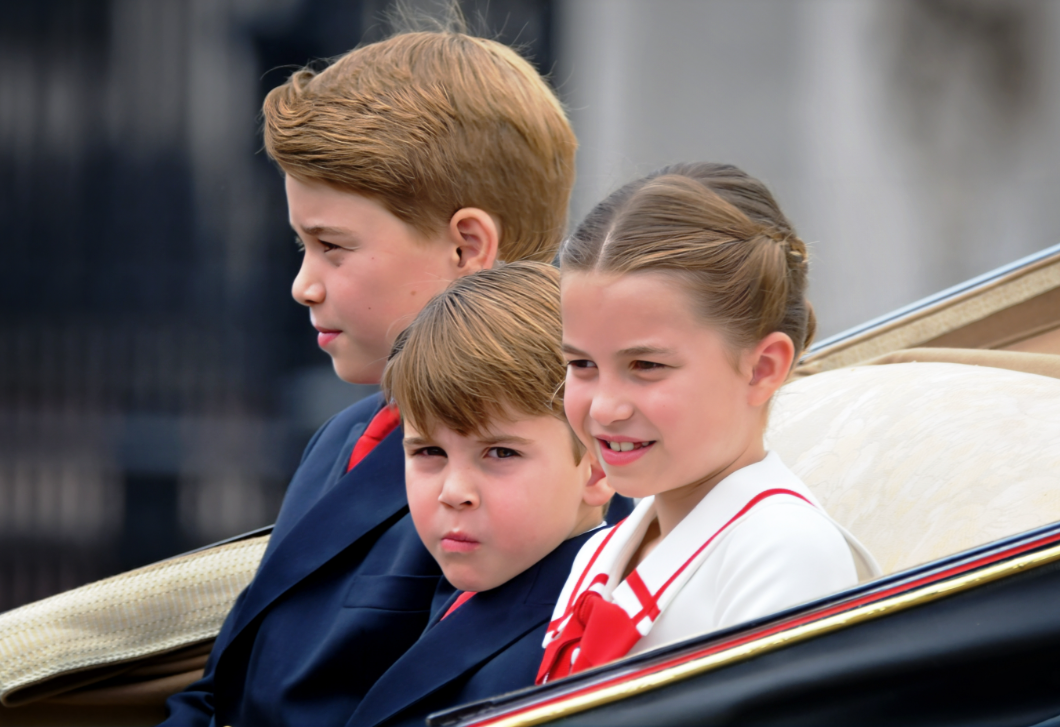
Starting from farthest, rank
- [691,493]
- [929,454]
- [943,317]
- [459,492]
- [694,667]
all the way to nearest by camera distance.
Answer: [943,317], [929,454], [459,492], [691,493], [694,667]

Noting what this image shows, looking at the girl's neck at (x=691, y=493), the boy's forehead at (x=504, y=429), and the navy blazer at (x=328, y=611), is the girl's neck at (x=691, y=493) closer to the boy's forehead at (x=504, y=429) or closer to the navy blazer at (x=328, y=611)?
the boy's forehead at (x=504, y=429)

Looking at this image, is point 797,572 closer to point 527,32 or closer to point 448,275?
point 448,275

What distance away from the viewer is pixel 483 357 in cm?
98

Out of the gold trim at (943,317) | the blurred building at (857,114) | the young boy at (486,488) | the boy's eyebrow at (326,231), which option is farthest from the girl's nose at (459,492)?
the blurred building at (857,114)

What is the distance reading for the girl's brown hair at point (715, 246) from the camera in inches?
31.1

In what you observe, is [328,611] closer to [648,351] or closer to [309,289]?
[309,289]

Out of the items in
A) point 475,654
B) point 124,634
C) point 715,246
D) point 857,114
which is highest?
point 857,114

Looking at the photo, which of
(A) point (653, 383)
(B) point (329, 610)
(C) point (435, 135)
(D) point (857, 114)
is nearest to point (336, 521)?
(B) point (329, 610)

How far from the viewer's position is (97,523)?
3.99 m

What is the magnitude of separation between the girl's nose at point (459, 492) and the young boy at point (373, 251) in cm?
17

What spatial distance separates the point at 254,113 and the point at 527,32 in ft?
3.09

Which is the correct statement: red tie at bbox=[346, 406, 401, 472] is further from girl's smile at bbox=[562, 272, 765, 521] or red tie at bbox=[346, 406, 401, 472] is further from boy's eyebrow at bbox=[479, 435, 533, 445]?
girl's smile at bbox=[562, 272, 765, 521]

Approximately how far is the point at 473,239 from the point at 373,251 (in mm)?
108

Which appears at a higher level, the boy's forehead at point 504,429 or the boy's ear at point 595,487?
the boy's forehead at point 504,429
